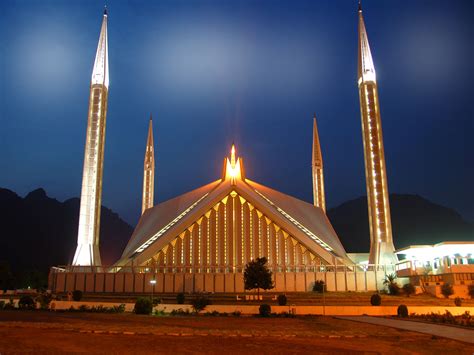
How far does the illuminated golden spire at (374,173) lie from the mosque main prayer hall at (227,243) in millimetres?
60

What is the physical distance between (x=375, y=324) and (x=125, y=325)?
6.13 metres

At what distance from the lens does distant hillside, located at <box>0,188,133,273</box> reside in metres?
62.4

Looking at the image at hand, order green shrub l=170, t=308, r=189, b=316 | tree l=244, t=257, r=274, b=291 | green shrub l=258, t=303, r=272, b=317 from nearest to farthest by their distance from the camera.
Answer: green shrub l=258, t=303, r=272, b=317
green shrub l=170, t=308, r=189, b=316
tree l=244, t=257, r=274, b=291

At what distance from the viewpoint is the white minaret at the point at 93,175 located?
92.2 feet

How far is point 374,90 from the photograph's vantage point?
101 ft

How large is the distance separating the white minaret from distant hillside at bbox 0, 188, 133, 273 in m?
33.9

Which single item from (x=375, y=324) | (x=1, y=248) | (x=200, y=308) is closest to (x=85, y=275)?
(x=200, y=308)

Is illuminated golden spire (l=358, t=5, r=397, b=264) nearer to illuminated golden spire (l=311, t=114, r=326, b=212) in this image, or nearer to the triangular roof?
the triangular roof

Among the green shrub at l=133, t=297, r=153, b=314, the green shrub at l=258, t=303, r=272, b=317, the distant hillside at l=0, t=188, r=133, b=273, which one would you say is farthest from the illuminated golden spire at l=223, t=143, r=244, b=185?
the distant hillside at l=0, t=188, r=133, b=273

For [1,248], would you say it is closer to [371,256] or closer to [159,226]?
[159,226]

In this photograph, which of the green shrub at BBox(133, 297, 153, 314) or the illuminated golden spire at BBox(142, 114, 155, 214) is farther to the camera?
the illuminated golden spire at BBox(142, 114, 155, 214)

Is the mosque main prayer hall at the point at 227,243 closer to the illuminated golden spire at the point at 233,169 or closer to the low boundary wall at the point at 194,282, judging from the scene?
the low boundary wall at the point at 194,282

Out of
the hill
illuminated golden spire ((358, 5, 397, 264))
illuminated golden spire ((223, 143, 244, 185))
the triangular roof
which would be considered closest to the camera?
the triangular roof

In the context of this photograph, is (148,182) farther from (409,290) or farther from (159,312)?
(159,312)
